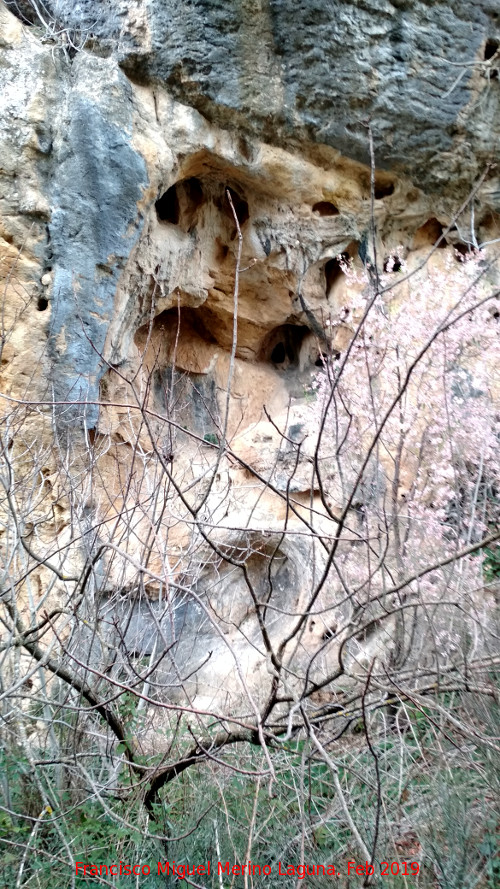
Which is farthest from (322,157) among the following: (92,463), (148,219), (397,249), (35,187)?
(92,463)

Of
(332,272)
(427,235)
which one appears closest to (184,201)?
(332,272)

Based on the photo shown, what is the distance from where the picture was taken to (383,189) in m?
6.14

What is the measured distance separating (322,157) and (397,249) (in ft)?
3.70

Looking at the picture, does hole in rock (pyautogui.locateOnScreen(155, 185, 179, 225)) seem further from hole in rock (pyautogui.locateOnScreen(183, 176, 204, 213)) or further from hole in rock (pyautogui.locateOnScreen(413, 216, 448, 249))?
hole in rock (pyautogui.locateOnScreen(413, 216, 448, 249))

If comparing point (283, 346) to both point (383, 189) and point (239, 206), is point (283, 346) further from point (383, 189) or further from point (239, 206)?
point (383, 189)

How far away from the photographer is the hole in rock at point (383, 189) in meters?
6.07

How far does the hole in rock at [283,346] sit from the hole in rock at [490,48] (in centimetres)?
312

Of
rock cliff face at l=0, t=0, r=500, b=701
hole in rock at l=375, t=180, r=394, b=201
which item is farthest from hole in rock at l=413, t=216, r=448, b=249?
hole in rock at l=375, t=180, r=394, b=201

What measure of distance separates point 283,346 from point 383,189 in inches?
82.2

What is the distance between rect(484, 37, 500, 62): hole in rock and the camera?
550 centimetres

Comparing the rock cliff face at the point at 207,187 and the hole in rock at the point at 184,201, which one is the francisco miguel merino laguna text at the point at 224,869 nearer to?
the rock cliff face at the point at 207,187

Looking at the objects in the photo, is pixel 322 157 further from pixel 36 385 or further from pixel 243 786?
pixel 243 786

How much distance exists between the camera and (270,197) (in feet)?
19.6

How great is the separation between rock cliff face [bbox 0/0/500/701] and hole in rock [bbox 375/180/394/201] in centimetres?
4
